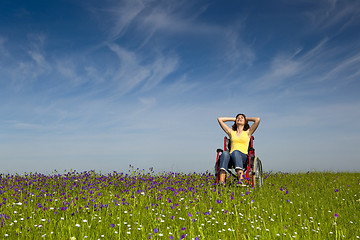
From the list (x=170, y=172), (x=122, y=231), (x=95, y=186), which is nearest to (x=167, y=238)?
(x=122, y=231)

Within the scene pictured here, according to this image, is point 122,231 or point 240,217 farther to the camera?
point 240,217

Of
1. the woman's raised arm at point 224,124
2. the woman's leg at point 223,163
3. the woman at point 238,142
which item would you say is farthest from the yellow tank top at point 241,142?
the woman's leg at point 223,163

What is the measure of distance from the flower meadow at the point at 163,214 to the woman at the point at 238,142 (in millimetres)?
549

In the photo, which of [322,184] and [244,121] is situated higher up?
[244,121]

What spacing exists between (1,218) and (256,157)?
6055 mm

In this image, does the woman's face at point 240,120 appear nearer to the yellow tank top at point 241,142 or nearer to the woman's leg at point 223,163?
the yellow tank top at point 241,142

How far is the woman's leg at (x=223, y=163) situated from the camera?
8.43 m

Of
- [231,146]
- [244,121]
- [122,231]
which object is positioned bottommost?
[122,231]

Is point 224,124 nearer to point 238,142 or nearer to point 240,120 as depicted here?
point 240,120

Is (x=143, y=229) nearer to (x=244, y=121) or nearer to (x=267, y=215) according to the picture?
(x=267, y=215)

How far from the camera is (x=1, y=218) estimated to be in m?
5.15

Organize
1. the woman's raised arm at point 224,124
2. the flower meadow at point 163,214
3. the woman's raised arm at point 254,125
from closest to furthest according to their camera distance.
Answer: the flower meadow at point 163,214 < the woman's raised arm at point 254,125 < the woman's raised arm at point 224,124

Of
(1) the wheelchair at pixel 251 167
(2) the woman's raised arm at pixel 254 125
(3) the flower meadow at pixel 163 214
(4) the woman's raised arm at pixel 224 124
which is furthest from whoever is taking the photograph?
(4) the woman's raised arm at pixel 224 124

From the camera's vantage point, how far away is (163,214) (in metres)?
5.68
